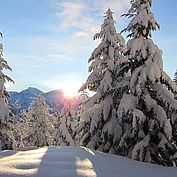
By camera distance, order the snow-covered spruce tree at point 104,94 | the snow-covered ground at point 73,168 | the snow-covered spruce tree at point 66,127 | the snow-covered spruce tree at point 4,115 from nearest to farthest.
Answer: the snow-covered ground at point 73,168, the snow-covered spruce tree at point 104,94, the snow-covered spruce tree at point 4,115, the snow-covered spruce tree at point 66,127

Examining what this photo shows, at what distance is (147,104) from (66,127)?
62.8 ft

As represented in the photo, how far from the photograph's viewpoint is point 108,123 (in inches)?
769

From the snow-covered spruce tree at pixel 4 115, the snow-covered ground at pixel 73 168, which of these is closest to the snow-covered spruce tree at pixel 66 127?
the snow-covered spruce tree at pixel 4 115

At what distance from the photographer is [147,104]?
15.6 meters

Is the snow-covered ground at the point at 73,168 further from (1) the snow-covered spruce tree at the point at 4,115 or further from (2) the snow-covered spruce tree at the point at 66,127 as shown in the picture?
(2) the snow-covered spruce tree at the point at 66,127

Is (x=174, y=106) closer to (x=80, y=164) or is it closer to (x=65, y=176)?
(x=80, y=164)

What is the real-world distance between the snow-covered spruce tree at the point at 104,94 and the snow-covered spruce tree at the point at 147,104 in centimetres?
116

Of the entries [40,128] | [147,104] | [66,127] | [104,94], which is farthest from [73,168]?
[40,128]

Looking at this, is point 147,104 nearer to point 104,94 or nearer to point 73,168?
point 104,94

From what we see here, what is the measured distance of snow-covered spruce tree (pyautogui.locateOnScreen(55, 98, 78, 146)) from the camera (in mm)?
33156

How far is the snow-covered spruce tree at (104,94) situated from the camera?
19.2m

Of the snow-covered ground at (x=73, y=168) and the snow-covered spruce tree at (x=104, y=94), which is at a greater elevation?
the snow-covered spruce tree at (x=104, y=94)

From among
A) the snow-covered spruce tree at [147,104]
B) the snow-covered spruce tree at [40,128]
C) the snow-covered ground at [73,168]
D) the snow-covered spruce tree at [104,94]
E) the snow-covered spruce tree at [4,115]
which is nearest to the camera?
the snow-covered ground at [73,168]

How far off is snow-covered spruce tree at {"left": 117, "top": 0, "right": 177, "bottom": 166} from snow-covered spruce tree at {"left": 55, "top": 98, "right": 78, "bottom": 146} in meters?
16.4
